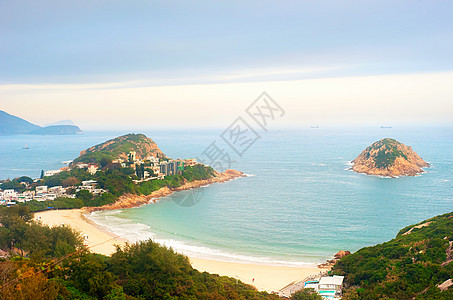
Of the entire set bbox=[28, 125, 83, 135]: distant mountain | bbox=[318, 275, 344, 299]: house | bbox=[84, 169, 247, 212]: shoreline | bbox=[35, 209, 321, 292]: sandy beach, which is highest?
bbox=[28, 125, 83, 135]: distant mountain

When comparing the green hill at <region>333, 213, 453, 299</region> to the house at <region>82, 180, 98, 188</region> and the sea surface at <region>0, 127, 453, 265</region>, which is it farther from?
the house at <region>82, 180, 98, 188</region>

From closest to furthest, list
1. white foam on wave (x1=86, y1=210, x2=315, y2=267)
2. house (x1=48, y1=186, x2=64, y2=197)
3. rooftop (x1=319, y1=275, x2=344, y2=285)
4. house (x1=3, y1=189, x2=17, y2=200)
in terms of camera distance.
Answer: rooftop (x1=319, y1=275, x2=344, y2=285) < white foam on wave (x1=86, y1=210, x2=315, y2=267) < house (x1=3, y1=189, x2=17, y2=200) < house (x1=48, y1=186, x2=64, y2=197)

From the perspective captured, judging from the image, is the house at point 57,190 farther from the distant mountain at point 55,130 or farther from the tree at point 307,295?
the distant mountain at point 55,130

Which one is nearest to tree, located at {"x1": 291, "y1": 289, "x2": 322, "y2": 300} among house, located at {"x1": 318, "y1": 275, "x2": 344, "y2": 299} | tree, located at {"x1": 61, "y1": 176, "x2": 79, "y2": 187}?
house, located at {"x1": 318, "y1": 275, "x2": 344, "y2": 299}

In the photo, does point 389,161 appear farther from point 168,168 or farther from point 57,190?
point 57,190

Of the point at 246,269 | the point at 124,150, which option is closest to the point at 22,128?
the point at 124,150

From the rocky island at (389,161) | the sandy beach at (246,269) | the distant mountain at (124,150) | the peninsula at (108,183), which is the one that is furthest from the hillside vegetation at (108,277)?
the rocky island at (389,161)
